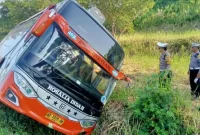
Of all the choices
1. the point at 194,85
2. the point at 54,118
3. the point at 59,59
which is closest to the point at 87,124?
the point at 54,118

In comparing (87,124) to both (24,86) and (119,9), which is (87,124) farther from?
(119,9)

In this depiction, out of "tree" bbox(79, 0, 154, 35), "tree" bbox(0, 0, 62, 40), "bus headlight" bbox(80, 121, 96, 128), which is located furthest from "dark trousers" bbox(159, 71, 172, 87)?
"tree" bbox(0, 0, 62, 40)

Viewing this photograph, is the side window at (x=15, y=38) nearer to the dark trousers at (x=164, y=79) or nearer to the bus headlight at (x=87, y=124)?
the bus headlight at (x=87, y=124)

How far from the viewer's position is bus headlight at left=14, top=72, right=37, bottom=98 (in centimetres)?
521

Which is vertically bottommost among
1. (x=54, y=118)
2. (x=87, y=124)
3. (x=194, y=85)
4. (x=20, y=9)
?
(x=54, y=118)

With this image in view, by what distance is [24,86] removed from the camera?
5219mm

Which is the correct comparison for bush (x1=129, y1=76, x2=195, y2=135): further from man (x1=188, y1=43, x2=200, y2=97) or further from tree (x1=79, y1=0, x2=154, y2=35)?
tree (x1=79, y1=0, x2=154, y2=35)

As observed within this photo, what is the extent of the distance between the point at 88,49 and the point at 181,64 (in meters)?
5.51

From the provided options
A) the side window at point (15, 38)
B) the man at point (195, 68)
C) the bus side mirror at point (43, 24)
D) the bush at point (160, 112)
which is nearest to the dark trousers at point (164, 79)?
the bush at point (160, 112)

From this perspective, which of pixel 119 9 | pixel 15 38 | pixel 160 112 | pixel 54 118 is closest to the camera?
pixel 54 118

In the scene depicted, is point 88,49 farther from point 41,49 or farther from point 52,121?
point 52,121

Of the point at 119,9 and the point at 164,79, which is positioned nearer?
the point at 164,79

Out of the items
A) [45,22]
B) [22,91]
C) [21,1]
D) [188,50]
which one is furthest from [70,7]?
[21,1]

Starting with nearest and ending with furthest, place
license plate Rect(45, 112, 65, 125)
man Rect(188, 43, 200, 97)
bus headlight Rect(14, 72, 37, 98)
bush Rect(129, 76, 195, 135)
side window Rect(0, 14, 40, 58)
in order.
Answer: bus headlight Rect(14, 72, 37, 98) < license plate Rect(45, 112, 65, 125) < bush Rect(129, 76, 195, 135) < man Rect(188, 43, 200, 97) < side window Rect(0, 14, 40, 58)
